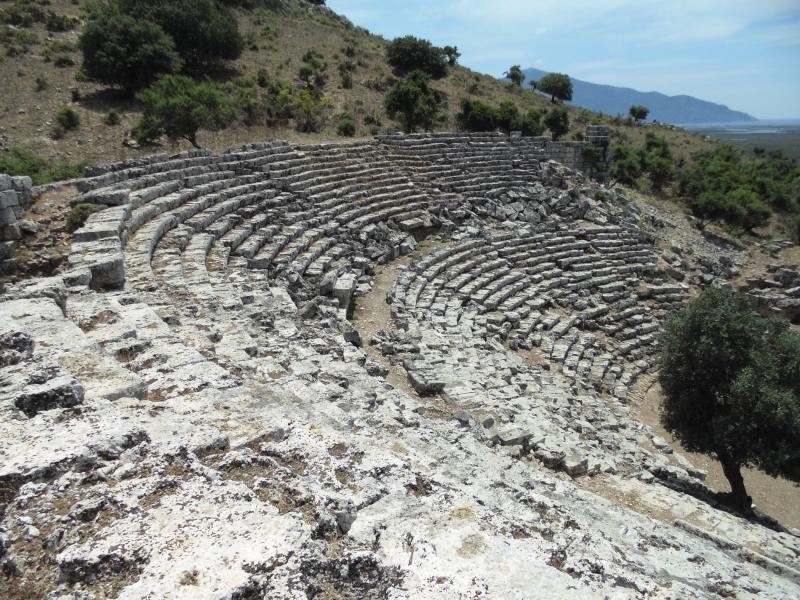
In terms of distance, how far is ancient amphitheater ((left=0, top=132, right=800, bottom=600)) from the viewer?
10.2ft

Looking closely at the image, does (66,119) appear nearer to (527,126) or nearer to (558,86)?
(527,126)

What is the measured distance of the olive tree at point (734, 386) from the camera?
8.89 meters

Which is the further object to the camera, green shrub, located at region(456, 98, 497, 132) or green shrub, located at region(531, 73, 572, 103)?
green shrub, located at region(531, 73, 572, 103)

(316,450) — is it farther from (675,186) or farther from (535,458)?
(675,186)

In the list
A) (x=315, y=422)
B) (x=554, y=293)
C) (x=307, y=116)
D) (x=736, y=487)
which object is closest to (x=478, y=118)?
(x=307, y=116)

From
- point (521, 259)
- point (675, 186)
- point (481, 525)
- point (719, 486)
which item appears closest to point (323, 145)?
point (521, 259)

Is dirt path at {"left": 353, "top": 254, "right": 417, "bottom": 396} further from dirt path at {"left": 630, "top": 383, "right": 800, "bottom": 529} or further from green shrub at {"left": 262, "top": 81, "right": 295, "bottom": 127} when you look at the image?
green shrub at {"left": 262, "top": 81, "right": 295, "bottom": 127}

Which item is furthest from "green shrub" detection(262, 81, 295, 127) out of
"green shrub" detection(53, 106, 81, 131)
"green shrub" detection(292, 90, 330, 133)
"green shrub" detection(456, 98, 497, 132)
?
"green shrub" detection(456, 98, 497, 132)

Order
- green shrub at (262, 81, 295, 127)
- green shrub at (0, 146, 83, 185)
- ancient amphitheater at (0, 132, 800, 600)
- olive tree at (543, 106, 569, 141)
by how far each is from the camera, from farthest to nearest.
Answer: olive tree at (543, 106, 569, 141), green shrub at (262, 81, 295, 127), green shrub at (0, 146, 83, 185), ancient amphitheater at (0, 132, 800, 600)

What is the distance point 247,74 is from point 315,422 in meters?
35.3

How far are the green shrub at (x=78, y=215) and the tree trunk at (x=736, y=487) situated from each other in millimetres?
12777

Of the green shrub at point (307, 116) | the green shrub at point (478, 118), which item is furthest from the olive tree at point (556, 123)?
the green shrub at point (307, 116)

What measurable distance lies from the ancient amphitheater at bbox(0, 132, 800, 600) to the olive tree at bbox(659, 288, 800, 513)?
1.01 m

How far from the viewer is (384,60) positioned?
152 feet
